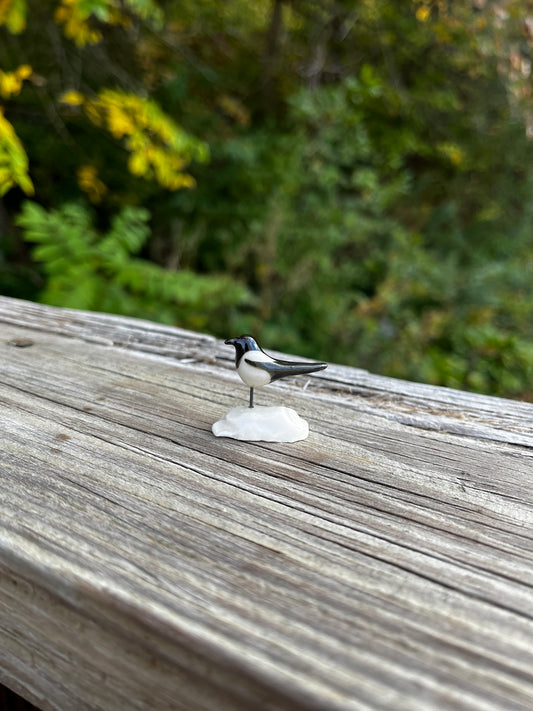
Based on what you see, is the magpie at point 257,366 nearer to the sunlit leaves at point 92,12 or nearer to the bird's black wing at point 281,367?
the bird's black wing at point 281,367

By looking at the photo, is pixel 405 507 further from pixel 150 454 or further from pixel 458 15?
pixel 458 15

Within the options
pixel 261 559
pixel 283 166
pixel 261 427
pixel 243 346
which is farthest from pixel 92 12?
pixel 261 559

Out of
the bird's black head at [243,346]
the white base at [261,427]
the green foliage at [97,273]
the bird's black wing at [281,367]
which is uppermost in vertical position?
the bird's black head at [243,346]

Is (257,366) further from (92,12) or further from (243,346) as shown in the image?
(92,12)

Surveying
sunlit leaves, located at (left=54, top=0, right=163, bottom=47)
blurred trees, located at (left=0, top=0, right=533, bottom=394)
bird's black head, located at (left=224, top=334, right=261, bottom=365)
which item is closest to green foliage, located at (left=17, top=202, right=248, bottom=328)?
blurred trees, located at (left=0, top=0, right=533, bottom=394)

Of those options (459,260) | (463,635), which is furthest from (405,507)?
(459,260)

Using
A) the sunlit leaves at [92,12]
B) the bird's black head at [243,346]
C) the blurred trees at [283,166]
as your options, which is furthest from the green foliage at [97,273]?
the bird's black head at [243,346]

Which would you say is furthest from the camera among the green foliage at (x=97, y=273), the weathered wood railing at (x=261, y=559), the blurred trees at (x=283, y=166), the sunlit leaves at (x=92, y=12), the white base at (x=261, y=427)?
the blurred trees at (x=283, y=166)
